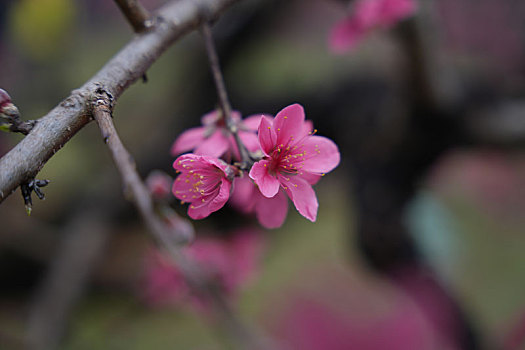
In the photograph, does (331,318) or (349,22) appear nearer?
(349,22)

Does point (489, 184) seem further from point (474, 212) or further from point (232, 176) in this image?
point (232, 176)

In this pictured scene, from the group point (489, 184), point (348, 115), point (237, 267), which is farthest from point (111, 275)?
point (489, 184)

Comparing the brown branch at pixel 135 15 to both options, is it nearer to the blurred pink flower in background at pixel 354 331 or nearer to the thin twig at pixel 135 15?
the thin twig at pixel 135 15

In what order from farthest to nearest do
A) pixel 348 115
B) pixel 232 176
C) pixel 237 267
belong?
1. pixel 348 115
2. pixel 237 267
3. pixel 232 176

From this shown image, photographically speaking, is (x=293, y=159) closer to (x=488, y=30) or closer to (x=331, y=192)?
(x=331, y=192)

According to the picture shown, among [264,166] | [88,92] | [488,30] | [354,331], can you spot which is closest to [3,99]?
[88,92]

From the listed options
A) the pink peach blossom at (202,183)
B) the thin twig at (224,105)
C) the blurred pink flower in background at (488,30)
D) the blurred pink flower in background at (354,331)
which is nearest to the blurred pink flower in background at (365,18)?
the thin twig at (224,105)
